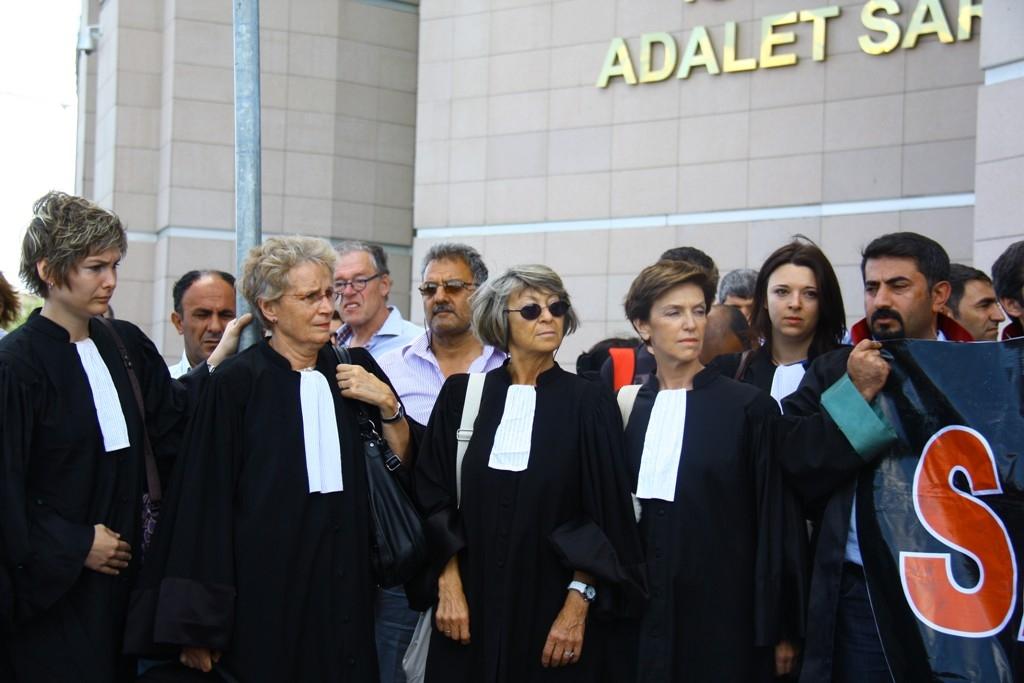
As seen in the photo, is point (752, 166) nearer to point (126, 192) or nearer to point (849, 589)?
point (126, 192)

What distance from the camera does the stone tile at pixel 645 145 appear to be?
54.6 ft

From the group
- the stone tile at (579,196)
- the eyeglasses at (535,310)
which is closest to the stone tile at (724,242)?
the stone tile at (579,196)

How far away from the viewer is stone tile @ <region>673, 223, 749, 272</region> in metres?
16.1

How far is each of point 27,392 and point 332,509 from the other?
47.2 inches

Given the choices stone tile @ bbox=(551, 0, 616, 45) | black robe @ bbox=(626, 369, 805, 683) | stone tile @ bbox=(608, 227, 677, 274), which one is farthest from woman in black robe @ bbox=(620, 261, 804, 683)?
stone tile @ bbox=(551, 0, 616, 45)

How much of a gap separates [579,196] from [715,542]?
12.9m

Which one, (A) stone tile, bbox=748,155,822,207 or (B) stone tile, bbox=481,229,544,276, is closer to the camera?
(A) stone tile, bbox=748,155,822,207

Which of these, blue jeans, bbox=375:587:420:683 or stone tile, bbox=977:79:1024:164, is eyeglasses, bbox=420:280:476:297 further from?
stone tile, bbox=977:79:1024:164

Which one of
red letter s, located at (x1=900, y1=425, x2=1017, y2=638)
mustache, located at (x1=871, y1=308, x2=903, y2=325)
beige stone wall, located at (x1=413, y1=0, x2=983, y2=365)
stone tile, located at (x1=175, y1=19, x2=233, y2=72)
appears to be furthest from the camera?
stone tile, located at (x1=175, y1=19, x2=233, y2=72)

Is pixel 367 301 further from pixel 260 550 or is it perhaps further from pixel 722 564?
pixel 722 564

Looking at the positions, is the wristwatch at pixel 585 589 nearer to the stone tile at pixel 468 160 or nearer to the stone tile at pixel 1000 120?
the stone tile at pixel 1000 120

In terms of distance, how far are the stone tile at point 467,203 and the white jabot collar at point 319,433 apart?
519 inches

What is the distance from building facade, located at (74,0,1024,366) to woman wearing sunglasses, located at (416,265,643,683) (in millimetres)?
6654

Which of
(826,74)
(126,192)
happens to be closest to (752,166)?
(826,74)
